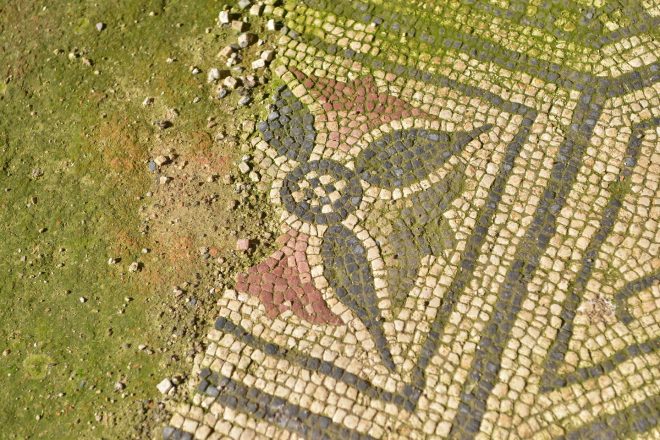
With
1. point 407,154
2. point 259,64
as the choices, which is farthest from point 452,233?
point 259,64

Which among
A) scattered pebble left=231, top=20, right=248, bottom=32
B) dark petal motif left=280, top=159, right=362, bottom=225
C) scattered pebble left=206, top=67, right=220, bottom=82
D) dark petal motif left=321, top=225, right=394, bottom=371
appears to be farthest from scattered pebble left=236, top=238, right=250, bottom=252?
scattered pebble left=231, top=20, right=248, bottom=32

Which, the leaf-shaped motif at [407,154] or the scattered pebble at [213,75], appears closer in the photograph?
the leaf-shaped motif at [407,154]

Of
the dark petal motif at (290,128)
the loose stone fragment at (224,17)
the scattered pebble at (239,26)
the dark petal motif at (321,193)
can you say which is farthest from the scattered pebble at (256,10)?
the dark petal motif at (321,193)

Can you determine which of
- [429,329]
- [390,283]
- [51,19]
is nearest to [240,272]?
[390,283]

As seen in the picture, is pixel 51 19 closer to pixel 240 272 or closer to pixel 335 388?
pixel 240 272

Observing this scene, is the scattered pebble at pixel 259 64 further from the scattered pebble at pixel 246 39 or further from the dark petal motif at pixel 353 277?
the dark petal motif at pixel 353 277

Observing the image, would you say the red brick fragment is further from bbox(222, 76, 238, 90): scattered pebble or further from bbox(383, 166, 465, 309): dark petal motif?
bbox(222, 76, 238, 90): scattered pebble
